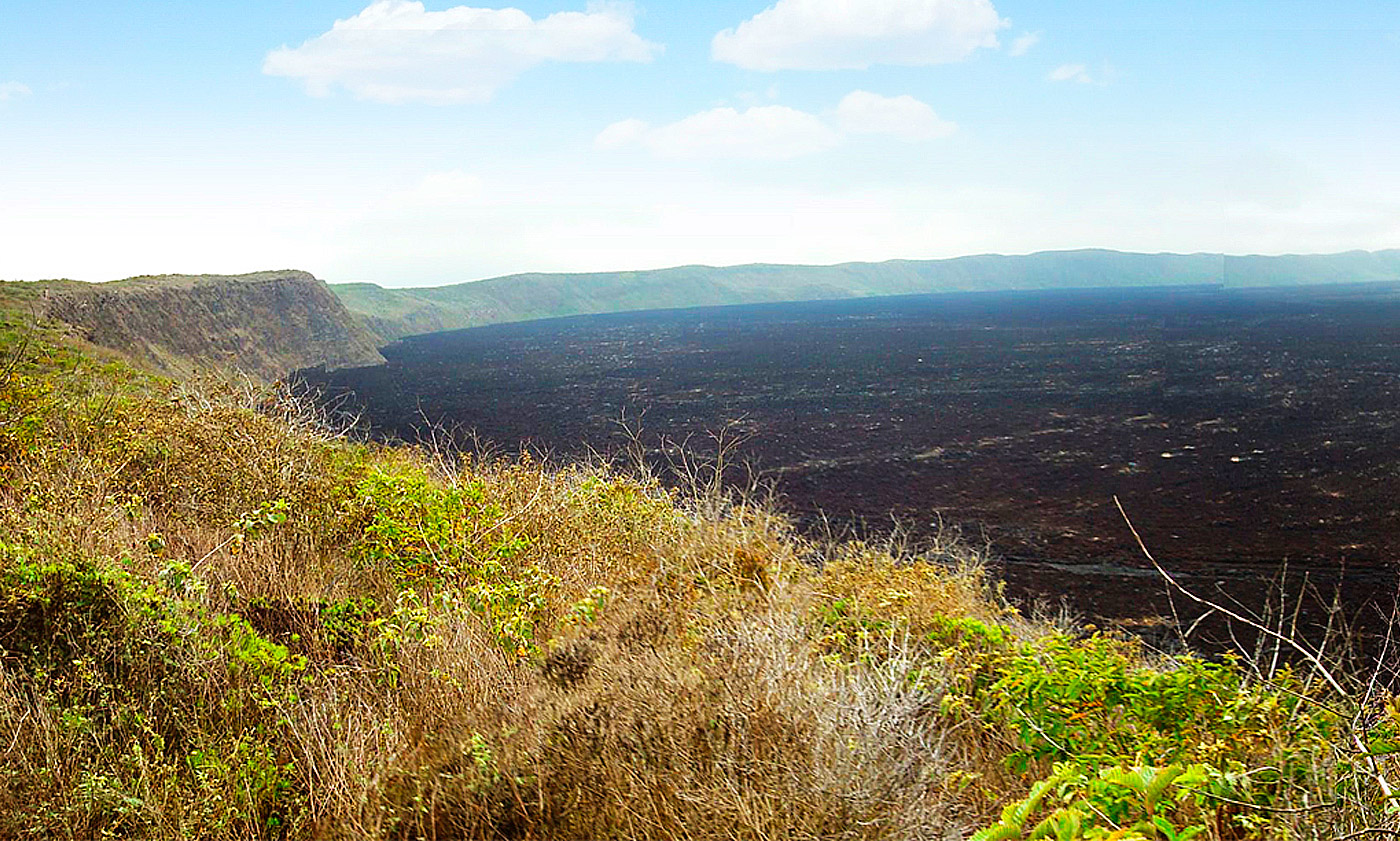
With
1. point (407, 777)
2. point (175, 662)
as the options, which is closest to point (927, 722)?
point (407, 777)

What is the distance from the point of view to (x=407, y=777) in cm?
321

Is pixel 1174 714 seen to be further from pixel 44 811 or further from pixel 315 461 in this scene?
pixel 315 461

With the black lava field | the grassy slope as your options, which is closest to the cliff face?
the black lava field

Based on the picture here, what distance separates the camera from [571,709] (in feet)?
11.3

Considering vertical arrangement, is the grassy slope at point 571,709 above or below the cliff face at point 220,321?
below

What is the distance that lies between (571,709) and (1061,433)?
2911 centimetres

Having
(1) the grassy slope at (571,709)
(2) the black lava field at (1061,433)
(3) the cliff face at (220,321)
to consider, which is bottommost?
(2) the black lava field at (1061,433)

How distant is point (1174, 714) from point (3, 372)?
9.77 meters

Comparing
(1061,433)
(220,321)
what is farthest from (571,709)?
(220,321)

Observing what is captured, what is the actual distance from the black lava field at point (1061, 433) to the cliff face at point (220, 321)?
21.6ft

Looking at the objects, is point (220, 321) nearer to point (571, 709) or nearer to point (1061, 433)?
point (1061, 433)

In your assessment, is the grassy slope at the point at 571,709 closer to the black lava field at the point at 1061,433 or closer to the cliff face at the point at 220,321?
the black lava field at the point at 1061,433

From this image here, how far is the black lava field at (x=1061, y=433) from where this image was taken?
17.1 m

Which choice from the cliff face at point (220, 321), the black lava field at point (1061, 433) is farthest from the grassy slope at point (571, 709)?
the cliff face at point (220, 321)
